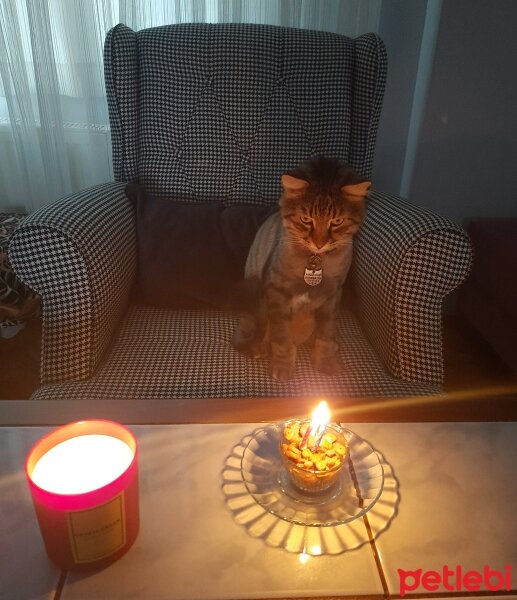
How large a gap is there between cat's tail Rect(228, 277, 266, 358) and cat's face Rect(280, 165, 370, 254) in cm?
19

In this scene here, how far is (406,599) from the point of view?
19.8 inches

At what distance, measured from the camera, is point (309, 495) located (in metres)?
0.60

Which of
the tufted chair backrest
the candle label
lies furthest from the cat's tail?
the candle label

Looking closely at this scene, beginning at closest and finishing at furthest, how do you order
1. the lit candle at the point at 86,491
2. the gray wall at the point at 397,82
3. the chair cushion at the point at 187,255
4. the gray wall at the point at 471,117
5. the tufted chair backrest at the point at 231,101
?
the lit candle at the point at 86,491 < the chair cushion at the point at 187,255 < the tufted chair backrest at the point at 231,101 < the gray wall at the point at 471,117 < the gray wall at the point at 397,82

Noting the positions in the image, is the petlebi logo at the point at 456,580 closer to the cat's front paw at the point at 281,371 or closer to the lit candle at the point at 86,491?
the lit candle at the point at 86,491

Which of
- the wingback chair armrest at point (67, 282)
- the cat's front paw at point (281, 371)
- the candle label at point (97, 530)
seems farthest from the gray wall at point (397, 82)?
the candle label at point (97, 530)

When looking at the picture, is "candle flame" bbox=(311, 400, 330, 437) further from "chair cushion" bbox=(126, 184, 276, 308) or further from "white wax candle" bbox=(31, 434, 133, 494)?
"chair cushion" bbox=(126, 184, 276, 308)

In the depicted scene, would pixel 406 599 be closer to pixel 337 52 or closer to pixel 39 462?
pixel 39 462

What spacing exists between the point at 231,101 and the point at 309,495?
1.14 metres

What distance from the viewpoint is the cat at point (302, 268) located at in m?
1.00

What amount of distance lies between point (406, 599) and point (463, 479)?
20cm

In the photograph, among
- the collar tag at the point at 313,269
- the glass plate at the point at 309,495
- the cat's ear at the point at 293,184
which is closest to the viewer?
the glass plate at the point at 309,495

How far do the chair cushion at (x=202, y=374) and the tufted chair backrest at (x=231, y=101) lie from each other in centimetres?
49

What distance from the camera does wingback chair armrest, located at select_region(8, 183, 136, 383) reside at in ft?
3.15
